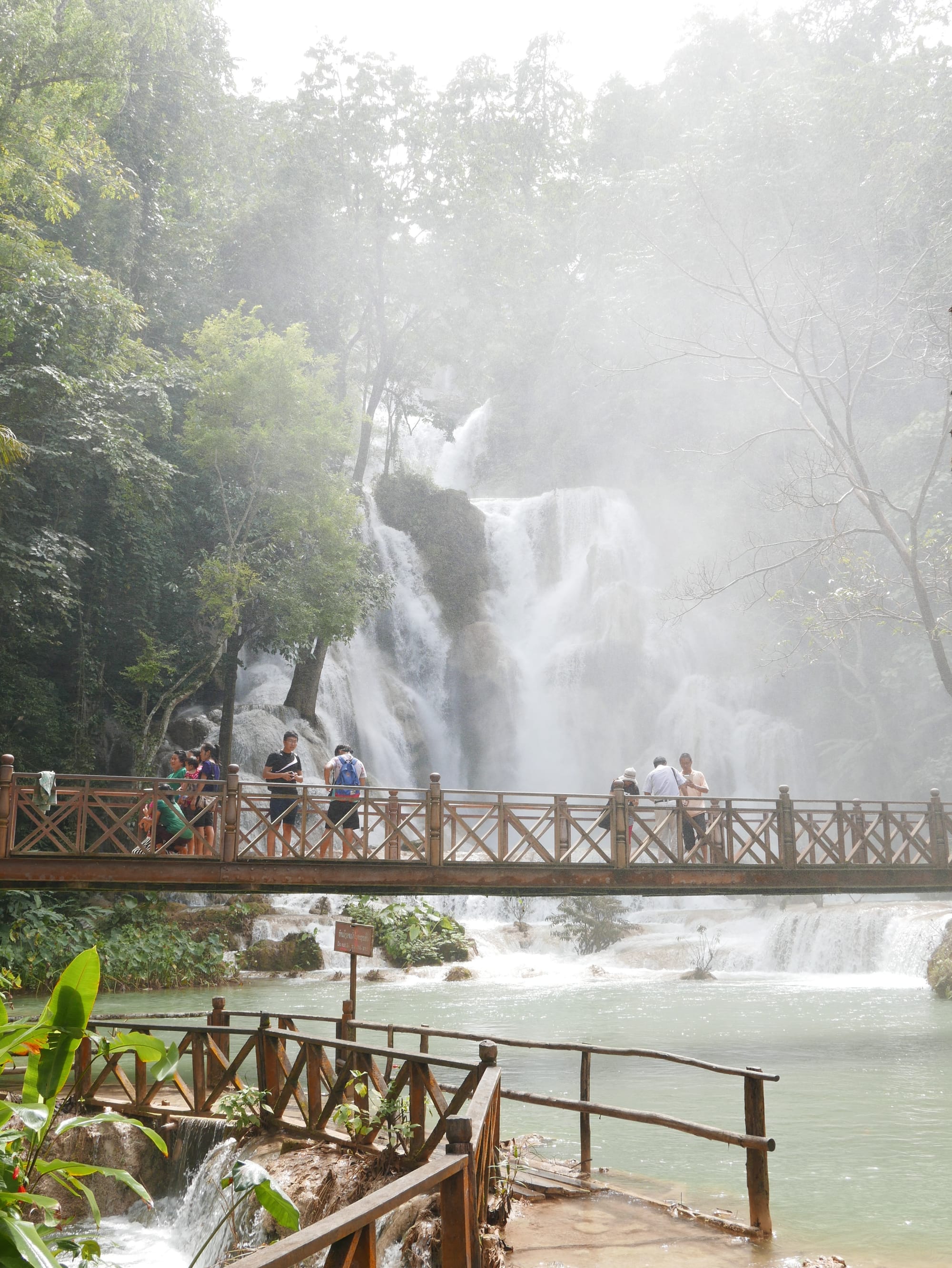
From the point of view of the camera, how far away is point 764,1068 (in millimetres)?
11797

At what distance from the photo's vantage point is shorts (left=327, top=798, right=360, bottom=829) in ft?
41.4

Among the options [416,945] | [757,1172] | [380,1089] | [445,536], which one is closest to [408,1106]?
[380,1089]

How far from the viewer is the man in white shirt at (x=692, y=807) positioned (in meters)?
13.9

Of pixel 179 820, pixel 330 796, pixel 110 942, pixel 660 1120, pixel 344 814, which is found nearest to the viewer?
pixel 660 1120

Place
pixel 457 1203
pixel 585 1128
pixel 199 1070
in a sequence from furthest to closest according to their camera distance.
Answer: pixel 199 1070 → pixel 585 1128 → pixel 457 1203

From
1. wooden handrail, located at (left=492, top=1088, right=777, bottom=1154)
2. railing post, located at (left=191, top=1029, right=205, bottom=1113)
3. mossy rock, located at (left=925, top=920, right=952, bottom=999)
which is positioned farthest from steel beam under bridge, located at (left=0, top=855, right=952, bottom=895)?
wooden handrail, located at (left=492, top=1088, right=777, bottom=1154)

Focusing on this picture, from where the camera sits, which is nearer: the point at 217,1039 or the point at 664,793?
the point at 217,1039

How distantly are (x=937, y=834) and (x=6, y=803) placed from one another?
12720 mm

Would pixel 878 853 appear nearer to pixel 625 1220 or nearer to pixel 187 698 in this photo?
pixel 625 1220

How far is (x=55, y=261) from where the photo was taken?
709 inches

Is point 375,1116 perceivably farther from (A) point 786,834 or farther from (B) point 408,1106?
(A) point 786,834

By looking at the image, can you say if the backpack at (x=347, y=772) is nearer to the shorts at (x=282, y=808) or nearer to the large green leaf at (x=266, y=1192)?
the shorts at (x=282, y=808)

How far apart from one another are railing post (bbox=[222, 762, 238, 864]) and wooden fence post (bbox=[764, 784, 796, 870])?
7.11 meters

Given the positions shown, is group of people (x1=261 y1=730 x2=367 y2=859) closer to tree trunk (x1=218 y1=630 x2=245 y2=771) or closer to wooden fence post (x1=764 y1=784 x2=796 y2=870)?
wooden fence post (x1=764 y1=784 x2=796 y2=870)
